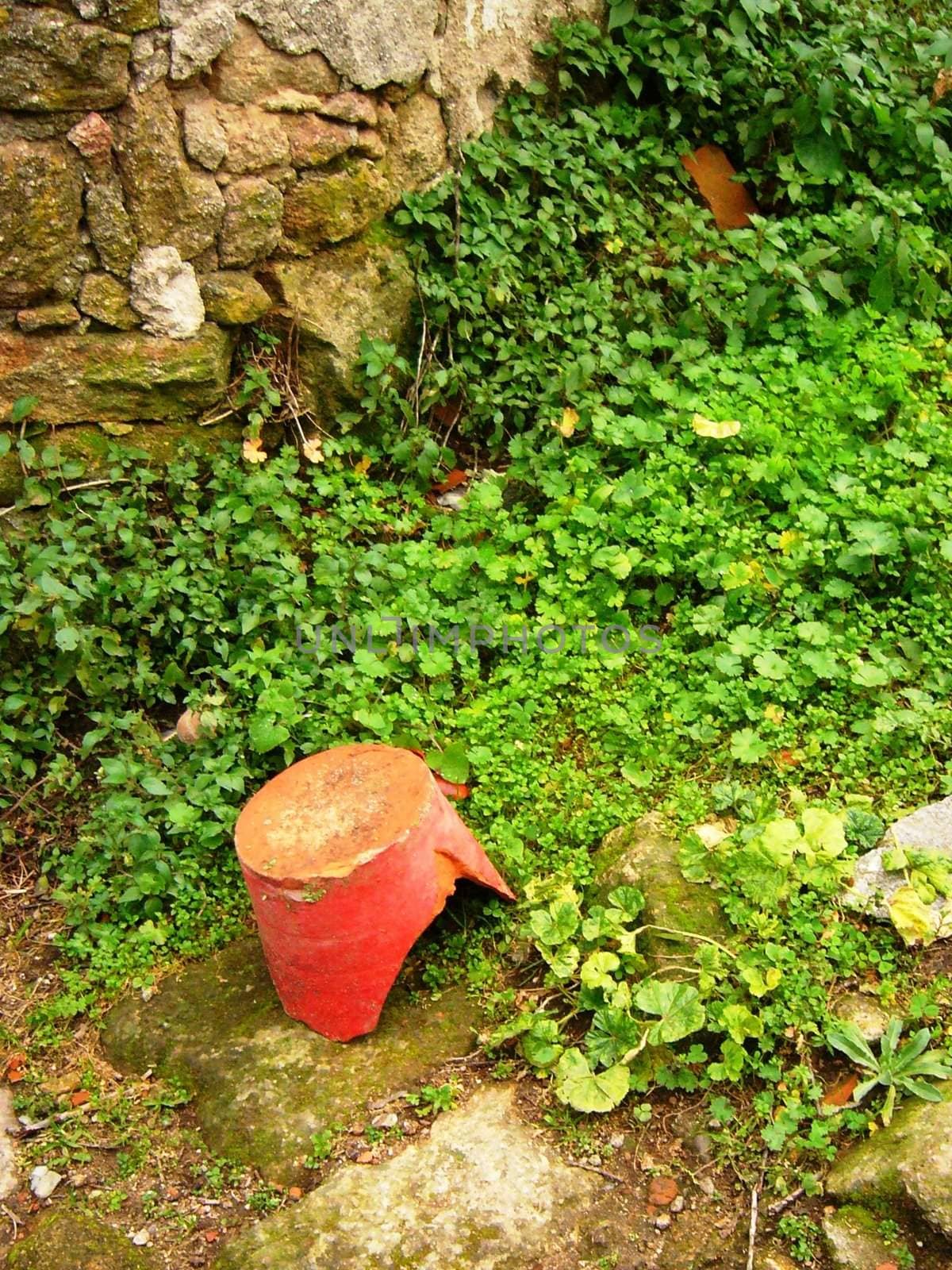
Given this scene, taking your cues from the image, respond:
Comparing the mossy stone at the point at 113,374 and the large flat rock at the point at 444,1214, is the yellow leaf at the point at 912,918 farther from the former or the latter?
the mossy stone at the point at 113,374

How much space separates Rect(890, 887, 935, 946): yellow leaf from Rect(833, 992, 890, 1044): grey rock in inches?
8.2

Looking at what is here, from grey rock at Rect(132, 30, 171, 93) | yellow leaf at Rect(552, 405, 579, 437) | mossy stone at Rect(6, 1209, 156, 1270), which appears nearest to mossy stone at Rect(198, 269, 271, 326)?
grey rock at Rect(132, 30, 171, 93)

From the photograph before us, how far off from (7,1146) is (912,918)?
2437 mm

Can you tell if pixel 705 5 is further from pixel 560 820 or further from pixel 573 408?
pixel 560 820

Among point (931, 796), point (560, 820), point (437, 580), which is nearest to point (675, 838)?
point (560, 820)

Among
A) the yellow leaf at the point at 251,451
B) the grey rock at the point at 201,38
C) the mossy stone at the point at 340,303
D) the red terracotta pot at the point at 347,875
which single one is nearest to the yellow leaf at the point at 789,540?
the red terracotta pot at the point at 347,875

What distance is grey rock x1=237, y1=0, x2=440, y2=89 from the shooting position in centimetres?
399

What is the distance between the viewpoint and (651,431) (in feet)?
14.5

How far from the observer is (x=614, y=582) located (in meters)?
4.09

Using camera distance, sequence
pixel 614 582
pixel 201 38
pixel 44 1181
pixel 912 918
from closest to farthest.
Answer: pixel 44 1181
pixel 912 918
pixel 201 38
pixel 614 582

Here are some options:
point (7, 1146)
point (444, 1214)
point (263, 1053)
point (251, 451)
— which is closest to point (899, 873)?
point (444, 1214)

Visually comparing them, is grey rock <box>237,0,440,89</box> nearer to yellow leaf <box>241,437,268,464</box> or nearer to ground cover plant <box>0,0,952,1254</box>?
ground cover plant <box>0,0,952,1254</box>

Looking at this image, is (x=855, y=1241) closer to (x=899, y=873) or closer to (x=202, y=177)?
(x=899, y=873)

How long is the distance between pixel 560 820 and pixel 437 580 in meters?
1.02
